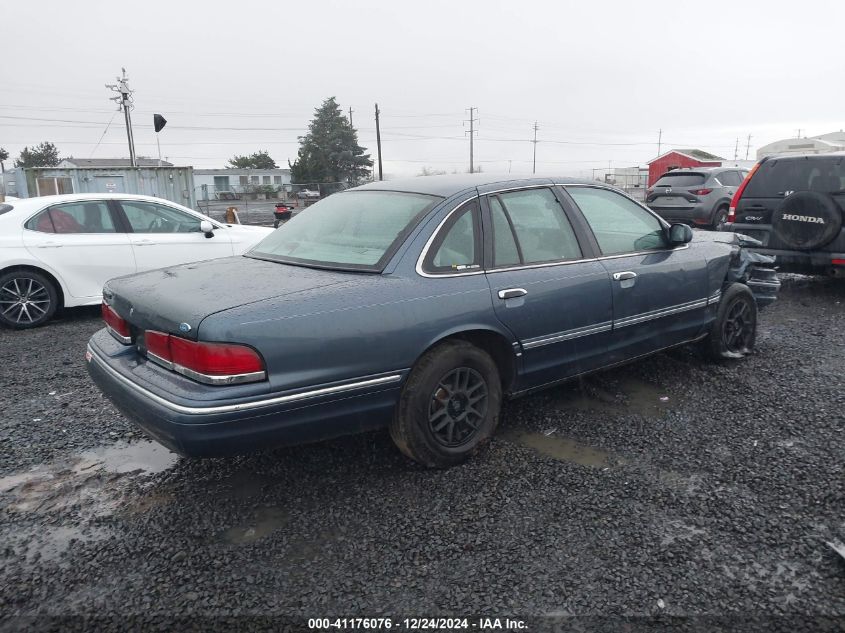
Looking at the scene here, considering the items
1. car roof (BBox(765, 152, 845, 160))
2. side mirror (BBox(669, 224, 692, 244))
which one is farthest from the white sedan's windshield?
car roof (BBox(765, 152, 845, 160))

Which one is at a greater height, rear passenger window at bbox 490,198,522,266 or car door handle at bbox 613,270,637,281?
rear passenger window at bbox 490,198,522,266

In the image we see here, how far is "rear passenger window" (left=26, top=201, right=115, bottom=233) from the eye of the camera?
22.1 ft

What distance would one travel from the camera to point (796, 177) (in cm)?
755

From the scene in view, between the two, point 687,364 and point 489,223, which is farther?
point 687,364

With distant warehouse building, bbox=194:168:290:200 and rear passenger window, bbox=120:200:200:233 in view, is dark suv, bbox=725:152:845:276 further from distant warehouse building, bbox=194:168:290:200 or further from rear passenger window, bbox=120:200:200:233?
distant warehouse building, bbox=194:168:290:200

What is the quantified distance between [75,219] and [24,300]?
1.00 meters

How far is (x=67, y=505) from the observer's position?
10.2 ft

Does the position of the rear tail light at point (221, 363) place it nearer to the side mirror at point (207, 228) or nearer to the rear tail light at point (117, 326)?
the rear tail light at point (117, 326)

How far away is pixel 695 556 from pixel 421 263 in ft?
5.85

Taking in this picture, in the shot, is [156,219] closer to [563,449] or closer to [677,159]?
[563,449]

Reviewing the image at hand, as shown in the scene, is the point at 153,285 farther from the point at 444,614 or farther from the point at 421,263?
the point at 444,614

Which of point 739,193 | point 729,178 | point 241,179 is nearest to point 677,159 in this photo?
point 729,178

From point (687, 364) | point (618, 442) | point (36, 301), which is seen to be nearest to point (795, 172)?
point (687, 364)

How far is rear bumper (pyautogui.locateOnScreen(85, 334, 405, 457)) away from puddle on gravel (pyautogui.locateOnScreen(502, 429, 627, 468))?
3.39 ft
